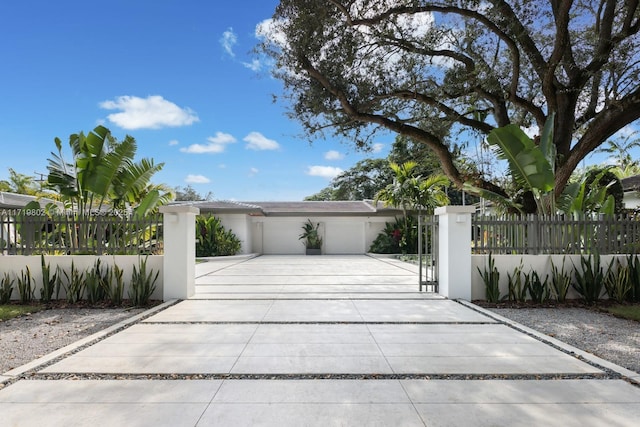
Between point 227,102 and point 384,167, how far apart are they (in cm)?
2156

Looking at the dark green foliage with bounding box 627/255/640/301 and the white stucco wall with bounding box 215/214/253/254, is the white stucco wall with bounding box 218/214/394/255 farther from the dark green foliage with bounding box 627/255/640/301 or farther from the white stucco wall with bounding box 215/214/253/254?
the dark green foliage with bounding box 627/255/640/301

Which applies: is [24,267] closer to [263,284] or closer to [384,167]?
[263,284]

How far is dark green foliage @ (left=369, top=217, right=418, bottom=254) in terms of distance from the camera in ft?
75.4

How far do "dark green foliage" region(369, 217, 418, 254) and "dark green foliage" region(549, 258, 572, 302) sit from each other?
1423cm

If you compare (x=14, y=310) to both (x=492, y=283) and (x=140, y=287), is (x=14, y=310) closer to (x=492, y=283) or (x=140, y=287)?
(x=140, y=287)

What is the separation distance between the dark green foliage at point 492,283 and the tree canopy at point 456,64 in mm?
4096

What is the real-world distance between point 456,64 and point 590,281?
752 cm

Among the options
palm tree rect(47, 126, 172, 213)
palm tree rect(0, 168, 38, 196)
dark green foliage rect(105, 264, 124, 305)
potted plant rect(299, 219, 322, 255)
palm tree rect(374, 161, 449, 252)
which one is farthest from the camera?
palm tree rect(0, 168, 38, 196)

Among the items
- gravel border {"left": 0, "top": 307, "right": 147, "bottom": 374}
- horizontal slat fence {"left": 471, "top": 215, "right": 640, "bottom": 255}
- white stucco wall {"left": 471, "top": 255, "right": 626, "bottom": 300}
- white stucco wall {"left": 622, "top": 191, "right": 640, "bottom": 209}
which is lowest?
gravel border {"left": 0, "top": 307, "right": 147, "bottom": 374}

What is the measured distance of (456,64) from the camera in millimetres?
12578

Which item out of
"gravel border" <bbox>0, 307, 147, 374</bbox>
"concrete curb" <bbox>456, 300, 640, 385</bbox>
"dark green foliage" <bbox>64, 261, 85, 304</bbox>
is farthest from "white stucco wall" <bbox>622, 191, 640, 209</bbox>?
"dark green foliage" <bbox>64, 261, 85, 304</bbox>

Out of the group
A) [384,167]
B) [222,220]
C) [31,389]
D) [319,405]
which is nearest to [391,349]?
[319,405]

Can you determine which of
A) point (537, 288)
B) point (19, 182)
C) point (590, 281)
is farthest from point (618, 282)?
point (19, 182)

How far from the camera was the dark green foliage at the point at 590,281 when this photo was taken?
8.18 m
